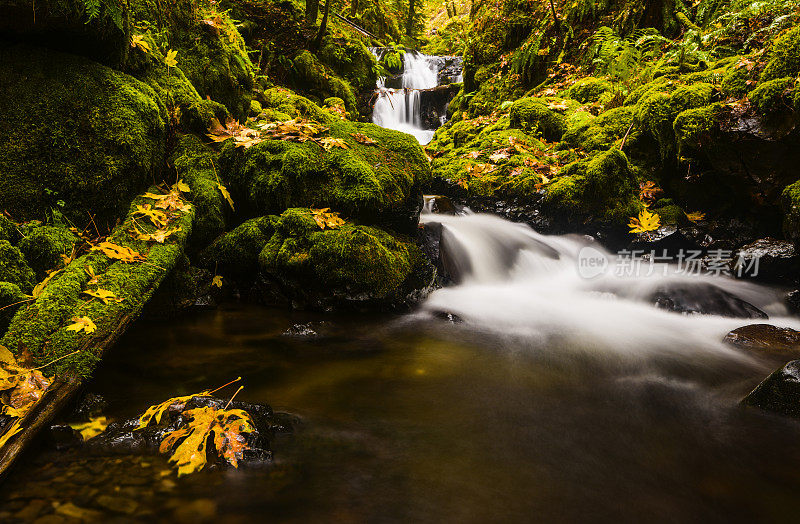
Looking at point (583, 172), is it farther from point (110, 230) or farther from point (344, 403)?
point (110, 230)

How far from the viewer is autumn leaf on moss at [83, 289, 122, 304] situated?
2627 millimetres

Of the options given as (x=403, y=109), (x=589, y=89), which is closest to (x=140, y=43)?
(x=589, y=89)

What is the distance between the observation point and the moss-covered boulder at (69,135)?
3029 millimetres

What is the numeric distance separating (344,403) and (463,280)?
11.8ft

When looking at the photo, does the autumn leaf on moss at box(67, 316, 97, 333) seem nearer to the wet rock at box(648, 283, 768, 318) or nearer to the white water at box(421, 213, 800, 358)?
the white water at box(421, 213, 800, 358)

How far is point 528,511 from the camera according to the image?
1.97m

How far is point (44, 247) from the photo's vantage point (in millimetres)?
2914

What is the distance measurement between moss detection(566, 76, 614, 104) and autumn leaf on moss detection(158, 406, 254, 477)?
1029cm

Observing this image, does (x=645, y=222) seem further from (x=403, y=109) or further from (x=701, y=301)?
(x=403, y=109)

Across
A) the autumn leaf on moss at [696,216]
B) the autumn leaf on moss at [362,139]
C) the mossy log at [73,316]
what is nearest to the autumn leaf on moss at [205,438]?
the mossy log at [73,316]

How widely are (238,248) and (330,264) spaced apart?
116cm

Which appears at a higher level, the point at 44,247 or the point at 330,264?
the point at 44,247

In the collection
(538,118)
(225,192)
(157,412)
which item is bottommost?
(157,412)

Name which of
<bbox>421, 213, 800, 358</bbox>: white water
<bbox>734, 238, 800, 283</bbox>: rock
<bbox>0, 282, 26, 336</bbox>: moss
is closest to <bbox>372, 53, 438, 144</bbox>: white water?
<bbox>421, 213, 800, 358</bbox>: white water
